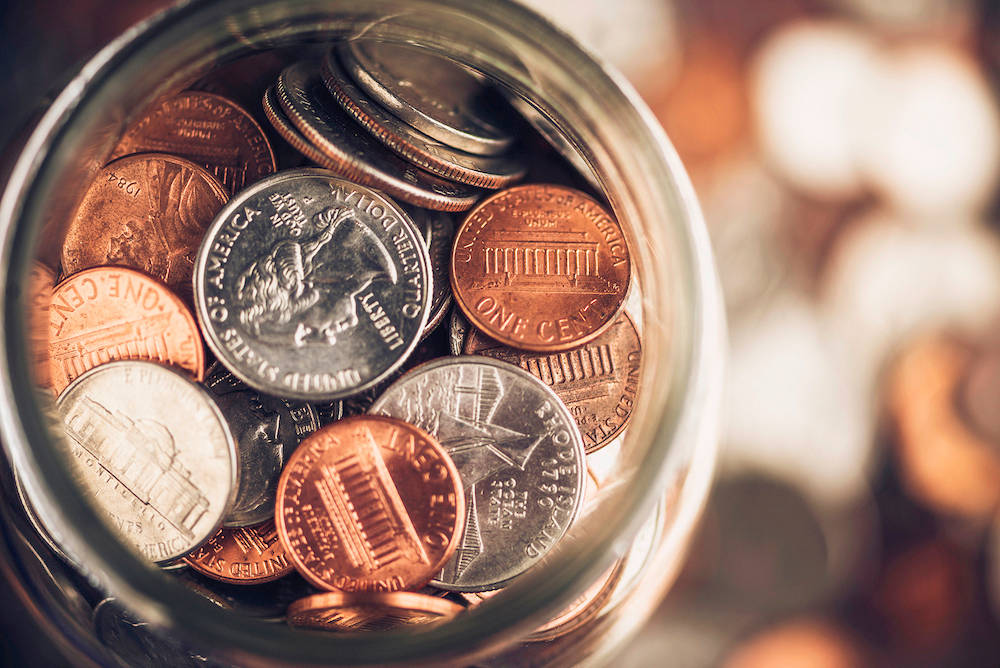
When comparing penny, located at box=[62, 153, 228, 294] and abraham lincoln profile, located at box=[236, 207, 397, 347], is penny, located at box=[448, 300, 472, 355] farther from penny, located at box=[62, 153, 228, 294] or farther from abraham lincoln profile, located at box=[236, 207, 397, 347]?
penny, located at box=[62, 153, 228, 294]

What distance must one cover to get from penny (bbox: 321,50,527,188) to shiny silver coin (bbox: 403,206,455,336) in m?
0.06

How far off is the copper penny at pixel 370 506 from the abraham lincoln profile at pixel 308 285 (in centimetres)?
7

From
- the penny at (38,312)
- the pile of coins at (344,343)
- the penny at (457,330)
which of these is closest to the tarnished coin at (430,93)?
the pile of coins at (344,343)

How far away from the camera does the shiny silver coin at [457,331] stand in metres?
0.53

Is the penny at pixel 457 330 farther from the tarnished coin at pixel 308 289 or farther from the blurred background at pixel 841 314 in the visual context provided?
the blurred background at pixel 841 314

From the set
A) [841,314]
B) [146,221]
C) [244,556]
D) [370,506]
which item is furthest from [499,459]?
[841,314]

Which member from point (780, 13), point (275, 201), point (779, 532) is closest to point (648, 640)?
point (779, 532)

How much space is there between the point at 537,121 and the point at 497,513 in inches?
11.2

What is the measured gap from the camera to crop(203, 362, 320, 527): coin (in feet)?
1.65

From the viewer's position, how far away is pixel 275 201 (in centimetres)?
47

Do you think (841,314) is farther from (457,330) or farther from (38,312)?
(38,312)

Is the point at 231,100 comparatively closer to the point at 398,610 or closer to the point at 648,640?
the point at 398,610

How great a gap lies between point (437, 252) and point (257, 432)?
0.60 ft

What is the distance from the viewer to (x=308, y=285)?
46 centimetres
